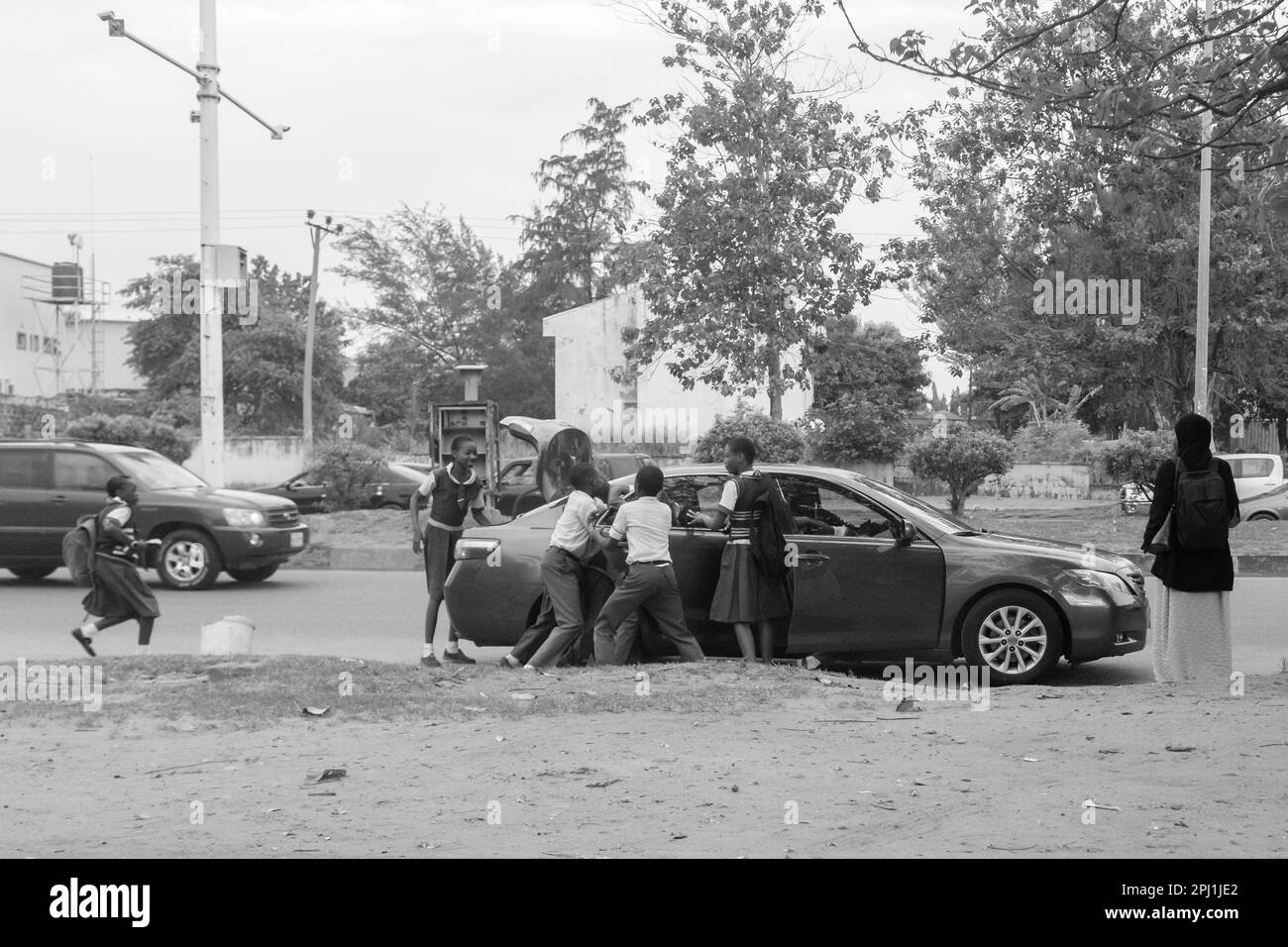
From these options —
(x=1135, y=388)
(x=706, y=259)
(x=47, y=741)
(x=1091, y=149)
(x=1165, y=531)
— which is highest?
(x=1091, y=149)

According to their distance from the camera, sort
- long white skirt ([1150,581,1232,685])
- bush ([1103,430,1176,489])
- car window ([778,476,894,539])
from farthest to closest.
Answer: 1. bush ([1103,430,1176,489])
2. car window ([778,476,894,539])
3. long white skirt ([1150,581,1232,685])

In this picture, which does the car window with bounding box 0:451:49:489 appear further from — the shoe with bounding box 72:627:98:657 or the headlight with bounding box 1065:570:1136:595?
the headlight with bounding box 1065:570:1136:595

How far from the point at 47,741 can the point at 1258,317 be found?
26.8 m

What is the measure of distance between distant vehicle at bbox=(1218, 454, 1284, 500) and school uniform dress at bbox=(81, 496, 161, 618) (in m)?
24.5

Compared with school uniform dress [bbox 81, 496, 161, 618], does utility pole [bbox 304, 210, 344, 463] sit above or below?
above

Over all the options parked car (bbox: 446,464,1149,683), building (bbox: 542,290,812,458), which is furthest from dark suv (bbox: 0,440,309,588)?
building (bbox: 542,290,812,458)

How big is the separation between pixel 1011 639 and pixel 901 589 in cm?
80

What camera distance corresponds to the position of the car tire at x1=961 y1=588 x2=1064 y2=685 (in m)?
9.14

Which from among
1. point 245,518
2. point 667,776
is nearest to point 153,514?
point 245,518

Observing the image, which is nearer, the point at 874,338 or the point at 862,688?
the point at 862,688

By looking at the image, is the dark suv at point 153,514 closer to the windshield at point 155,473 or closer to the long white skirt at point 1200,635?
the windshield at point 155,473

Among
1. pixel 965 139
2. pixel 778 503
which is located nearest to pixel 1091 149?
pixel 965 139

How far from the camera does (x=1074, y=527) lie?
21.3 metres

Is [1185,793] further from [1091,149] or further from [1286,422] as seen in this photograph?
[1286,422]
